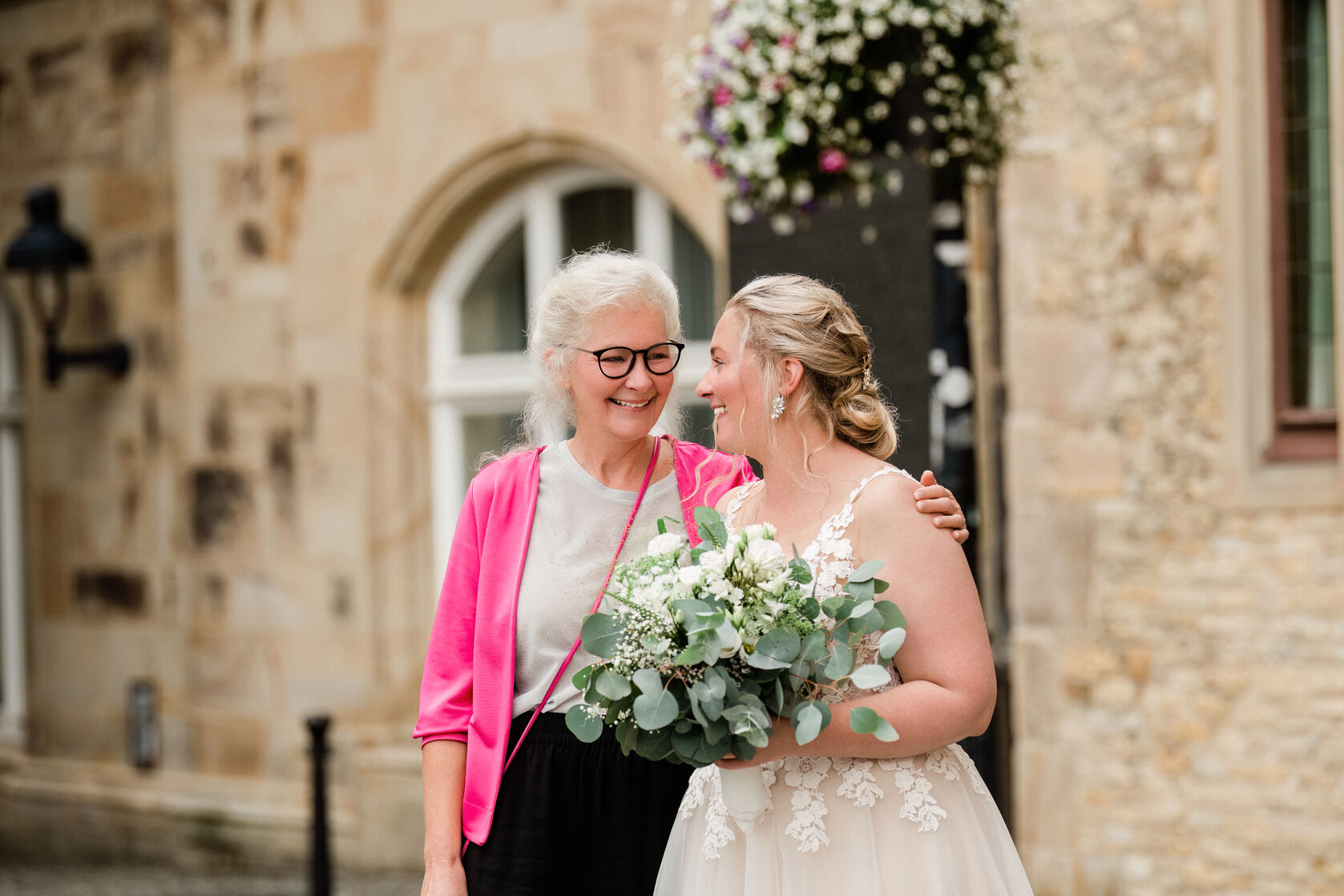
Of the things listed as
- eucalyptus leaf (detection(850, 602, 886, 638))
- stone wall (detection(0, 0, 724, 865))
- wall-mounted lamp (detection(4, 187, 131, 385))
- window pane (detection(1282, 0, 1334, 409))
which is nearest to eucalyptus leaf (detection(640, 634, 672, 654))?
eucalyptus leaf (detection(850, 602, 886, 638))

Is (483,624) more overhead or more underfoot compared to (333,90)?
more underfoot

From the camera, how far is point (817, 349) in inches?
92.8

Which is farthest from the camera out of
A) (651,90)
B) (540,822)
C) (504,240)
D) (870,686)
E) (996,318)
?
(504,240)

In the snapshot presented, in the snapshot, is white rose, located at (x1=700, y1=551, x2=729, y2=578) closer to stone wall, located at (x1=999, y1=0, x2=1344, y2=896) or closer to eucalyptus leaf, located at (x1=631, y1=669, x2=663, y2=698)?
eucalyptus leaf, located at (x1=631, y1=669, x2=663, y2=698)

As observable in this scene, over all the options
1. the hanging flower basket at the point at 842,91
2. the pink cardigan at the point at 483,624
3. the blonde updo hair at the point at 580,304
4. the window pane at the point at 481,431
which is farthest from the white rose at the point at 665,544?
the window pane at the point at 481,431

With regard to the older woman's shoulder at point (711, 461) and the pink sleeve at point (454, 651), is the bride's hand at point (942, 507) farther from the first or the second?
the pink sleeve at point (454, 651)

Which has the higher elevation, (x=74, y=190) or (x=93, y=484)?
(x=74, y=190)

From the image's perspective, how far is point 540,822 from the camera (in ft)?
8.56

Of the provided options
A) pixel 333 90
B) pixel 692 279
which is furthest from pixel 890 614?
pixel 333 90

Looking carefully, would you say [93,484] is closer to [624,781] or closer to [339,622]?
[339,622]

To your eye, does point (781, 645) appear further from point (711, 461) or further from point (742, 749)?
point (711, 461)

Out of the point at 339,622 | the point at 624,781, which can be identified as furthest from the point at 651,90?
the point at 624,781

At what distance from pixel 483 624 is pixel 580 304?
61cm

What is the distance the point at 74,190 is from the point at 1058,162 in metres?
5.89
